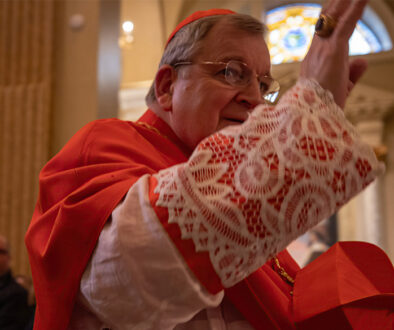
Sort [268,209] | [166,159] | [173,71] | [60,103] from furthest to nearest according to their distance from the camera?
1. [60,103]
2. [173,71]
3. [166,159]
4. [268,209]

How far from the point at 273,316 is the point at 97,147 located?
0.50 metres

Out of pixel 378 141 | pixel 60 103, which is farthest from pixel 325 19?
pixel 378 141

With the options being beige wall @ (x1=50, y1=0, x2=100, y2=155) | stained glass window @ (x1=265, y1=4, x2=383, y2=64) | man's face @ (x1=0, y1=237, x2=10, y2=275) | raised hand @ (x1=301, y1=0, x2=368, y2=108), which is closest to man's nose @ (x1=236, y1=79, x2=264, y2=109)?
raised hand @ (x1=301, y1=0, x2=368, y2=108)

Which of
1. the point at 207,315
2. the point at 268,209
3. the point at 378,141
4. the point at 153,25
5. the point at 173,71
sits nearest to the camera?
the point at 268,209

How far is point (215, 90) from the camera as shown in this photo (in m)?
1.24

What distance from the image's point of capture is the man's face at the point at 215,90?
4.04 ft

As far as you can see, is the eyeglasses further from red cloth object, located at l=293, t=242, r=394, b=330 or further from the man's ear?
red cloth object, located at l=293, t=242, r=394, b=330

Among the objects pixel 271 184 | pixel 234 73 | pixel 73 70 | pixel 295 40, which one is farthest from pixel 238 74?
pixel 295 40

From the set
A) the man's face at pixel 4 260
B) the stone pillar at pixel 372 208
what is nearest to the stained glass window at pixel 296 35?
the stone pillar at pixel 372 208

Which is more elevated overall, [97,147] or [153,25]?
[97,147]

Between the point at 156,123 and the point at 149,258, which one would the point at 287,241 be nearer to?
the point at 149,258

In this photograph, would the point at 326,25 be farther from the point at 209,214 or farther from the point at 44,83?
the point at 44,83

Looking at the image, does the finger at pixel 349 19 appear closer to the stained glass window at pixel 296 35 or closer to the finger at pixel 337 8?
the finger at pixel 337 8

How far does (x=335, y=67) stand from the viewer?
868mm
